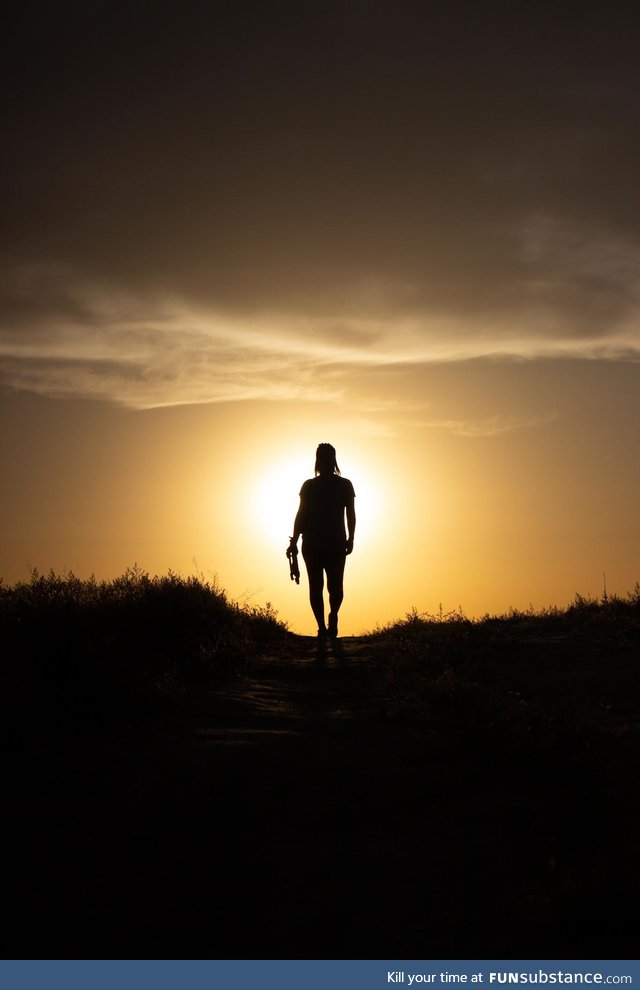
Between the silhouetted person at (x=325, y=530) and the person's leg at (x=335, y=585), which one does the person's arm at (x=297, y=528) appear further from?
the person's leg at (x=335, y=585)

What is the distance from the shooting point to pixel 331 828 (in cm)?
505

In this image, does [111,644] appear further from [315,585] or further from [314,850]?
[315,585]

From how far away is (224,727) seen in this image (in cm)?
725

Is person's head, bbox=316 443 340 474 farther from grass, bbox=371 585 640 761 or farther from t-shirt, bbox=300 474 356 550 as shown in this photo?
grass, bbox=371 585 640 761

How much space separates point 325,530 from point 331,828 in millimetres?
9311

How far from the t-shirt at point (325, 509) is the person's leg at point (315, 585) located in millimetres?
256

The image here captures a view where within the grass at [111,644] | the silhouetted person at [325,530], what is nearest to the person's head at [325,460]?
the silhouetted person at [325,530]

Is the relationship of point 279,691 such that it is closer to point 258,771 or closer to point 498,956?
point 258,771

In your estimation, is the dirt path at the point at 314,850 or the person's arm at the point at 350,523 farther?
the person's arm at the point at 350,523

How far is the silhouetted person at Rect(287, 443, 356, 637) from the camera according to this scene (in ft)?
46.9

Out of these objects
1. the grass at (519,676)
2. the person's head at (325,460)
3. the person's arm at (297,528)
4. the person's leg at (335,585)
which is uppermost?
the person's head at (325,460)

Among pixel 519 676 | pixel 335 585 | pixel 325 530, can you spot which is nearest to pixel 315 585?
pixel 335 585

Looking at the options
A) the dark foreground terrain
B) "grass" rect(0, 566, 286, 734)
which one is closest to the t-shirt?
"grass" rect(0, 566, 286, 734)

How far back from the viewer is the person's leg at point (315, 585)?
1445cm
